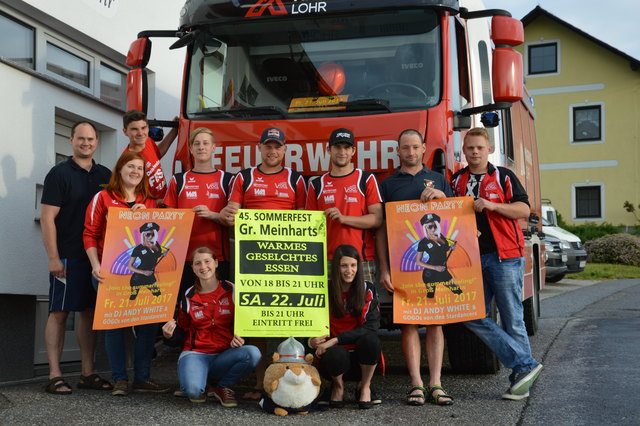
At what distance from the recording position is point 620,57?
30766mm

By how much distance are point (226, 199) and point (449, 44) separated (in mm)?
2093

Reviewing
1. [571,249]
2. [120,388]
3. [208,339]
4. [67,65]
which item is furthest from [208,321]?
[571,249]

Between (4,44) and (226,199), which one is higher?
(4,44)

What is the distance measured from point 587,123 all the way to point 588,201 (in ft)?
10.3

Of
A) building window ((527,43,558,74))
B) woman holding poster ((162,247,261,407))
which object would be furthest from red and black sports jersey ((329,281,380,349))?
building window ((527,43,558,74))

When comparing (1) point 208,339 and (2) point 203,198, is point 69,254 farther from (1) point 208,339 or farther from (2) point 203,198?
(1) point 208,339

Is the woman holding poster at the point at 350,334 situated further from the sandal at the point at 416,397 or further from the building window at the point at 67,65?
the building window at the point at 67,65

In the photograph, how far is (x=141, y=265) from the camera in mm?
5375

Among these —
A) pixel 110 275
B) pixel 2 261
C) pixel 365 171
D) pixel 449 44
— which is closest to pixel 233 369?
pixel 110 275

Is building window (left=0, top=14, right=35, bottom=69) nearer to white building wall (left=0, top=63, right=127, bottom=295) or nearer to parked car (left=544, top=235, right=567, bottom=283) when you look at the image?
white building wall (left=0, top=63, right=127, bottom=295)

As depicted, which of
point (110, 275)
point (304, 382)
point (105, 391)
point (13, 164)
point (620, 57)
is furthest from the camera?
point (620, 57)

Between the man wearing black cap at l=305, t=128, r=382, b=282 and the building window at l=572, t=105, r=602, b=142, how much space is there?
2758 centimetres

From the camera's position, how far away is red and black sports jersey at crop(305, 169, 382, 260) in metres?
5.23

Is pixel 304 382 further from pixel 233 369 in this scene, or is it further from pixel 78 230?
pixel 78 230
